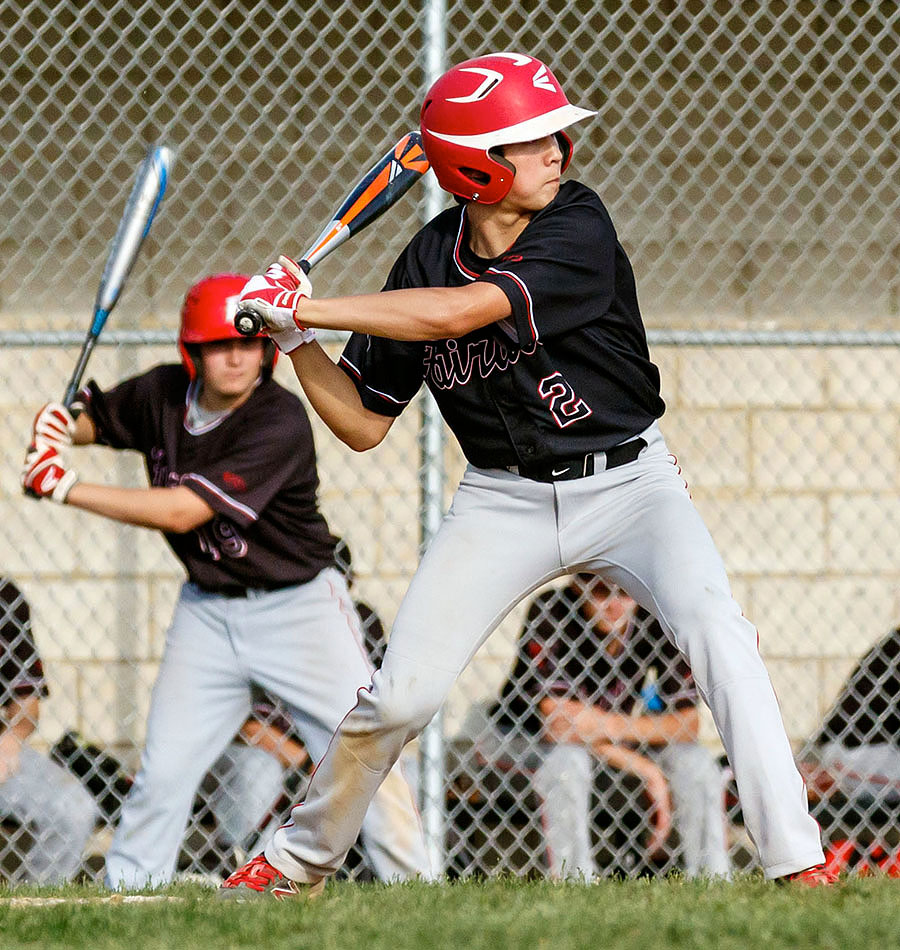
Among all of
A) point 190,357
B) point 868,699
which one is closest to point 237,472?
point 190,357

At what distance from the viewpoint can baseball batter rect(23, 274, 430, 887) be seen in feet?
14.0

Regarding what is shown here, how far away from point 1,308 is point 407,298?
11.8 feet

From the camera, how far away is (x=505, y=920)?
2580 mm

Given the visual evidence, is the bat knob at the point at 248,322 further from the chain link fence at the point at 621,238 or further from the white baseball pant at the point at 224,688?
the chain link fence at the point at 621,238

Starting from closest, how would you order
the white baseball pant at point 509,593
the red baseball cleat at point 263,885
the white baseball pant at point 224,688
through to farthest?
1. the white baseball pant at point 509,593
2. the red baseball cleat at point 263,885
3. the white baseball pant at point 224,688

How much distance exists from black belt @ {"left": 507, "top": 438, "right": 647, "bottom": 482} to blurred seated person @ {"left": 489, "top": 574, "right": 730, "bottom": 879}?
186 cm

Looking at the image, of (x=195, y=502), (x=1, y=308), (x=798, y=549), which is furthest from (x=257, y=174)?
(x=798, y=549)

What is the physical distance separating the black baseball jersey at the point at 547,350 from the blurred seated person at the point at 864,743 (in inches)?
86.7

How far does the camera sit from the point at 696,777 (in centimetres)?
485

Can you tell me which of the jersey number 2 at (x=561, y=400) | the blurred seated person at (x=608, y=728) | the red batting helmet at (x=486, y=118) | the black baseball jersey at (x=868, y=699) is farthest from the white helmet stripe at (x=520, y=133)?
the black baseball jersey at (x=868, y=699)

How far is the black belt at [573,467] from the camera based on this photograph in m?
3.20

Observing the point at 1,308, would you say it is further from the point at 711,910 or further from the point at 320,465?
the point at 711,910

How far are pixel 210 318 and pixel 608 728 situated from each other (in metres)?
1.86

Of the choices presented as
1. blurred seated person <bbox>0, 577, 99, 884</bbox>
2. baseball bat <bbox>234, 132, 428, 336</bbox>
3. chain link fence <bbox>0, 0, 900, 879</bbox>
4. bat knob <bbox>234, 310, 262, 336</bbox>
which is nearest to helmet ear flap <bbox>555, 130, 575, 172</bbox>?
baseball bat <bbox>234, 132, 428, 336</bbox>
